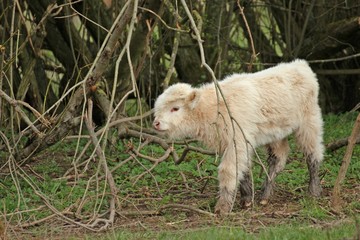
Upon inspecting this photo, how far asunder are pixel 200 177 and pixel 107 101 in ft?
5.12

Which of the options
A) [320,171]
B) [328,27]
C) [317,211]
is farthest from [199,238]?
[328,27]

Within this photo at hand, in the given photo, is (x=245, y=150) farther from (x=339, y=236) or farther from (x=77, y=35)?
(x=77, y=35)

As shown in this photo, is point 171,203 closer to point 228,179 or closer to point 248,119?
point 228,179

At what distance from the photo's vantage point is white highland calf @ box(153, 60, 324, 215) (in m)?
9.27

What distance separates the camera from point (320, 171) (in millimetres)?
11148

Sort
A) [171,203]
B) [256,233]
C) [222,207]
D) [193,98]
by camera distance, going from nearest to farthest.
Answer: [256,233] → [222,207] → [193,98] → [171,203]

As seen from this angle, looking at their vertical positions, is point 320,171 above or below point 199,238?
below

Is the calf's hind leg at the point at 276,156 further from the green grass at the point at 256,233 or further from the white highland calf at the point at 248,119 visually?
the green grass at the point at 256,233

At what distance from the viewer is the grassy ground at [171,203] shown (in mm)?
7957

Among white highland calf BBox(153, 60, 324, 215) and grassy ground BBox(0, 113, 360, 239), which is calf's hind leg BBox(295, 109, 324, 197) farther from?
grassy ground BBox(0, 113, 360, 239)

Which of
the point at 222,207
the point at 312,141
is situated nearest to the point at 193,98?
the point at 222,207

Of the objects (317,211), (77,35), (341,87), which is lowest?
(341,87)

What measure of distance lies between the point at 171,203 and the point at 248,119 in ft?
4.16

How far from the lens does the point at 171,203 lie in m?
9.59
